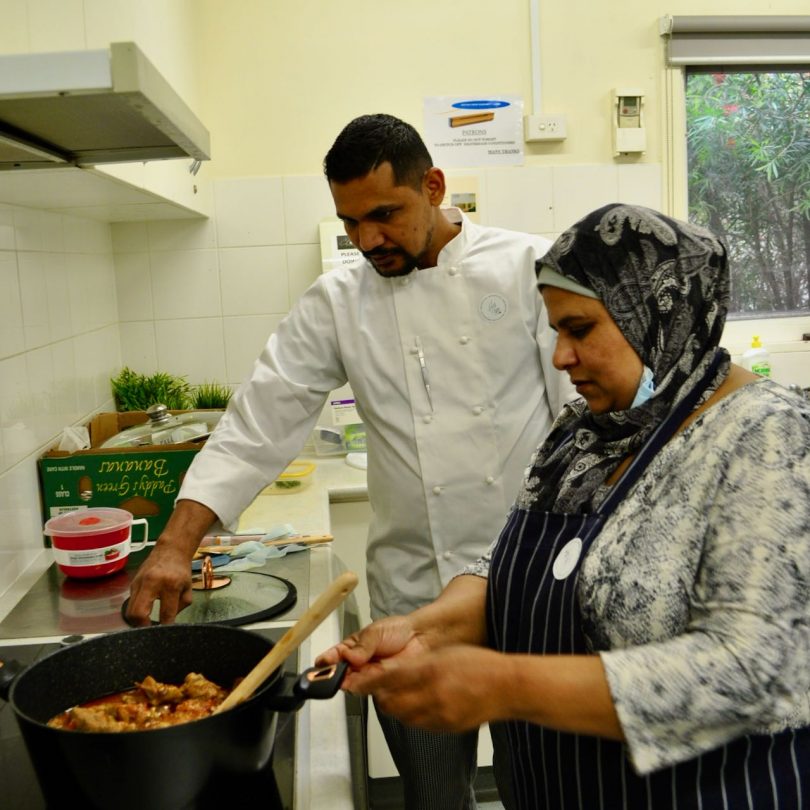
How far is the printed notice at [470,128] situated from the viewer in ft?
9.14

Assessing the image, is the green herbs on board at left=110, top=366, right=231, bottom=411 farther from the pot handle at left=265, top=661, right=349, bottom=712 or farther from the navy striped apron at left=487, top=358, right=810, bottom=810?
the pot handle at left=265, top=661, right=349, bottom=712

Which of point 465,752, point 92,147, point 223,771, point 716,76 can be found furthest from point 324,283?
point 716,76

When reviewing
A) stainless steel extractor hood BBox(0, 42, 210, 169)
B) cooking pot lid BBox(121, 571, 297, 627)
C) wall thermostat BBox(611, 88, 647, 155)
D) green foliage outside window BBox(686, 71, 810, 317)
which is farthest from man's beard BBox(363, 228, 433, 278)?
green foliage outside window BBox(686, 71, 810, 317)

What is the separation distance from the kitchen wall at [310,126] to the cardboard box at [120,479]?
773mm

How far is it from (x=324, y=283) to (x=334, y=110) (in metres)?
1.15

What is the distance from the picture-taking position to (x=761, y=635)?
821 mm

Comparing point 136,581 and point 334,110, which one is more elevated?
point 334,110

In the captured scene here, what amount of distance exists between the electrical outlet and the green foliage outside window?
458mm

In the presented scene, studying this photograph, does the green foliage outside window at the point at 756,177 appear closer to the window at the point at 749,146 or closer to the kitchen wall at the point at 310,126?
the window at the point at 749,146

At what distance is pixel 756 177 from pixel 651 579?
97.2 inches

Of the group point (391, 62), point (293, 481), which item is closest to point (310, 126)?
point (391, 62)

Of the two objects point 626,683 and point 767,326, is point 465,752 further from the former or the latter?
point 767,326

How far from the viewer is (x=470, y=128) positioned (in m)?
2.79

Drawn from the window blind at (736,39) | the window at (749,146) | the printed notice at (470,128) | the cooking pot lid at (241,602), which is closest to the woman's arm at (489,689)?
the cooking pot lid at (241,602)
